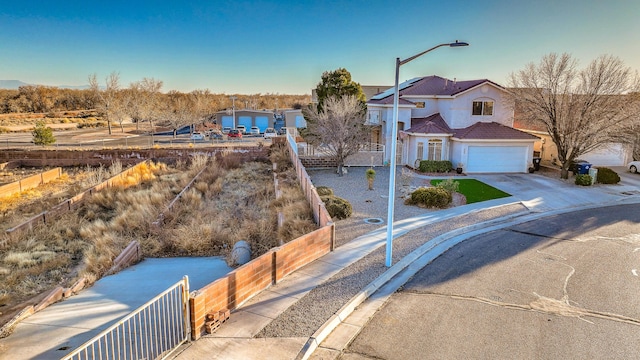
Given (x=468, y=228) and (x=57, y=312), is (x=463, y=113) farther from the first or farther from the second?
(x=57, y=312)

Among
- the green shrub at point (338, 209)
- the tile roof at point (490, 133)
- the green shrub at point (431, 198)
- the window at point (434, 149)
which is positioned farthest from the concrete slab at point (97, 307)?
the tile roof at point (490, 133)

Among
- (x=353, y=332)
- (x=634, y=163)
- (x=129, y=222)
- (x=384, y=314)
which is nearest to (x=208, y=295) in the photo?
(x=353, y=332)

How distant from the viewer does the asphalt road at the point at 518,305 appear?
821 centimetres

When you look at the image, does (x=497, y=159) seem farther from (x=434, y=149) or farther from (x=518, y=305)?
(x=518, y=305)

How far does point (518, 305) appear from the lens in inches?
399

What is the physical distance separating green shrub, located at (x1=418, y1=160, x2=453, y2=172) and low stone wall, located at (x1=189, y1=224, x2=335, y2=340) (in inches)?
651

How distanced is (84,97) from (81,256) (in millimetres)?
109439

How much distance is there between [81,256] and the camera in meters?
14.5

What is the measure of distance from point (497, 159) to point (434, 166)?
177 inches

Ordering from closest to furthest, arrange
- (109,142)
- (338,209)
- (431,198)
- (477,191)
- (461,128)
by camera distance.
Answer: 1. (338,209)
2. (431,198)
3. (477,191)
4. (461,128)
5. (109,142)

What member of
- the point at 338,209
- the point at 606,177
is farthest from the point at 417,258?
the point at 606,177

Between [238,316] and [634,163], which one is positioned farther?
[634,163]

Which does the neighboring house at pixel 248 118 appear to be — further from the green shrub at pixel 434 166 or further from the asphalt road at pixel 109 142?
the green shrub at pixel 434 166

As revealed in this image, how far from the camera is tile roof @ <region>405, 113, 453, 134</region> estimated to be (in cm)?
2925
